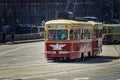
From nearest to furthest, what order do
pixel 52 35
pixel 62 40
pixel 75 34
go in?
1. pixel 62 40
2. pixel 52 35
3. pixel 75 34

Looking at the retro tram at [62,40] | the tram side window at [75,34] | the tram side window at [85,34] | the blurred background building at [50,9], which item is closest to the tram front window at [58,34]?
the retro tram at [62,40]

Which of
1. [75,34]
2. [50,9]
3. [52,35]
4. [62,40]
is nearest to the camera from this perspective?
[62,40]

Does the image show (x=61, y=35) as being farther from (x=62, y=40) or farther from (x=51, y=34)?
(x=51, y=34)

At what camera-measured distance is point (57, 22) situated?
32.6 meters

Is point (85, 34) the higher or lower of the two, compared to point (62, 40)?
higher

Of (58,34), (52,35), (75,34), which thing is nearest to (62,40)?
(58,34)

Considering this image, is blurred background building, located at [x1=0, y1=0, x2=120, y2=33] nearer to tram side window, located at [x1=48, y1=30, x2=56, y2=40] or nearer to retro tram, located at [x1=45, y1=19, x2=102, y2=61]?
Result: retro tram, located at [x1=45, y1=19, x2=102, y2=61]

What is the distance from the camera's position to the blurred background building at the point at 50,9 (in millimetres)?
118062

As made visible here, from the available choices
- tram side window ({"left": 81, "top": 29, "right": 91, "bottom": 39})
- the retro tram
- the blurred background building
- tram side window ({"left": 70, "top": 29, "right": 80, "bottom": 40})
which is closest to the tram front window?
the retro tram

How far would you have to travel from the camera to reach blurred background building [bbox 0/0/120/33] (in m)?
118

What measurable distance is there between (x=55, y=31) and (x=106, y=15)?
10435 cm

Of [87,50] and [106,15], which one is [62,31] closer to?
[87,50]

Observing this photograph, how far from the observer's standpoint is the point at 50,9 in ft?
411

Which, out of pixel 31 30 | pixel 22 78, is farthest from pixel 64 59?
pixel 31 30
